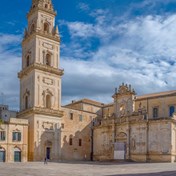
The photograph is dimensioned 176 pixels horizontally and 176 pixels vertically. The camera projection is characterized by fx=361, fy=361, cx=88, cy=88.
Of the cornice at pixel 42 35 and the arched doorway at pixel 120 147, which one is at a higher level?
the cornice at pixel 42 35

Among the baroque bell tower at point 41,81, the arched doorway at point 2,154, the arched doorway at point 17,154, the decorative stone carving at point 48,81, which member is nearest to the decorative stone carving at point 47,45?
the baroque bell tower at point 41,81

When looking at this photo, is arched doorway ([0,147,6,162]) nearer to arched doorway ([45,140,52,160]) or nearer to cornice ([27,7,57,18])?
arched doorway ([45,140,52,160])

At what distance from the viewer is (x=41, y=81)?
5569 centimetres

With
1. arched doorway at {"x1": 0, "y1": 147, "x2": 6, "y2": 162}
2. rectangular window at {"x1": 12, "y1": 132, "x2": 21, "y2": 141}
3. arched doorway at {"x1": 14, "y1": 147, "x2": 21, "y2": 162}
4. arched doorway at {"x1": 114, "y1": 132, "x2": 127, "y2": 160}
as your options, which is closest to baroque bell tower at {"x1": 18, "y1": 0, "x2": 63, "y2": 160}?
arched doorway at {"x1": 14, "y1": 147, "x2": 21, "y2": 162}

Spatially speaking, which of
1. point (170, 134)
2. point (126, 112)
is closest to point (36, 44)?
point (126, 112)

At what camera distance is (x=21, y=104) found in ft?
192

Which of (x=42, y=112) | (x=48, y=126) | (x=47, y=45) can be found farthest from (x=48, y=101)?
(x=47, y=45)

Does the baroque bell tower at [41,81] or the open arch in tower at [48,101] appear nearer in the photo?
the baroque bell tower at [41,81]

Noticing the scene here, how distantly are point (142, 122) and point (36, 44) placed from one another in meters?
20.4

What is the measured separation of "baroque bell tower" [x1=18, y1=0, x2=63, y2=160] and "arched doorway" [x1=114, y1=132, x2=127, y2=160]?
9.53 metres

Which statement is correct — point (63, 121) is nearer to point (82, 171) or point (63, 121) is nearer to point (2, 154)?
point (2, 154)

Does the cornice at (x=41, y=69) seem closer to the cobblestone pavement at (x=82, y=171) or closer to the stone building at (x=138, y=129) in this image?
the stone building at (x=138, y=129)

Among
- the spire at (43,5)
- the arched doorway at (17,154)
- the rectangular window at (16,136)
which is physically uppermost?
the spire at (43,5)

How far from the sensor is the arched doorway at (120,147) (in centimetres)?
5705
